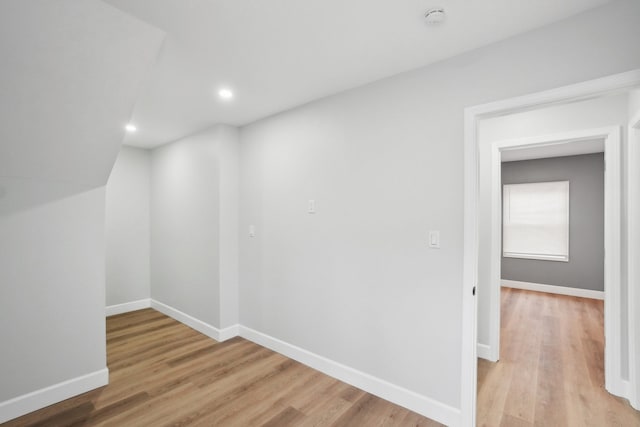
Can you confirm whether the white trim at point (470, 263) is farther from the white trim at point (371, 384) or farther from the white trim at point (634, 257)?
the white trim at point (634, 257)

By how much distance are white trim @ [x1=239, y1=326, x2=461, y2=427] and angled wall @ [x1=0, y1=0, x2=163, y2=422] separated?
1.57m

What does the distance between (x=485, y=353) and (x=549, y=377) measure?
0.52 m

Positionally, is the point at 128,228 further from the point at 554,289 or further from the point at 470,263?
the point at 554,289

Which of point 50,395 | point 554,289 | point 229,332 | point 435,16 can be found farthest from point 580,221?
point 50,395

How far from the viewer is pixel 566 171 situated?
5.52 meters

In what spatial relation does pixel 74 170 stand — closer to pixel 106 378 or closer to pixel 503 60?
pixel 106 378

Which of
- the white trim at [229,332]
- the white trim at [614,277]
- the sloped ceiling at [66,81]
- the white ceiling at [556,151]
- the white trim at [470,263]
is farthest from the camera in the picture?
the white ceiling at [556,151]

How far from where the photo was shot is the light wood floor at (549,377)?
6.96 feet

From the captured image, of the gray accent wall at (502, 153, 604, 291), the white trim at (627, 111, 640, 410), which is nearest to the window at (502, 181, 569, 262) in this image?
the gray accent wall at (502, 153, 604, 291)

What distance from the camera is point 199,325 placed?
3717mm

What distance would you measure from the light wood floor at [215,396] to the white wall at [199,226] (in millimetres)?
620

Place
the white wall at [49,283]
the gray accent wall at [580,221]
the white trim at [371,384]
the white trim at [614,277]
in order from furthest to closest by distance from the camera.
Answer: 1. the gray accent wall at [580,221]
2. the white trim at [614,277]
3. the white wall at [49,283]
4. the white trim at [371,384]

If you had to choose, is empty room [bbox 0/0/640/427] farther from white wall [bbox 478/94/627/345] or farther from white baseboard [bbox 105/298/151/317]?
white baseboard [bbox 105/298/151/317]

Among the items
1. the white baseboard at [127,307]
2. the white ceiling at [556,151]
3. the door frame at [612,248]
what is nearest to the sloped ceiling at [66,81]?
the white baseboard at [127,307]
